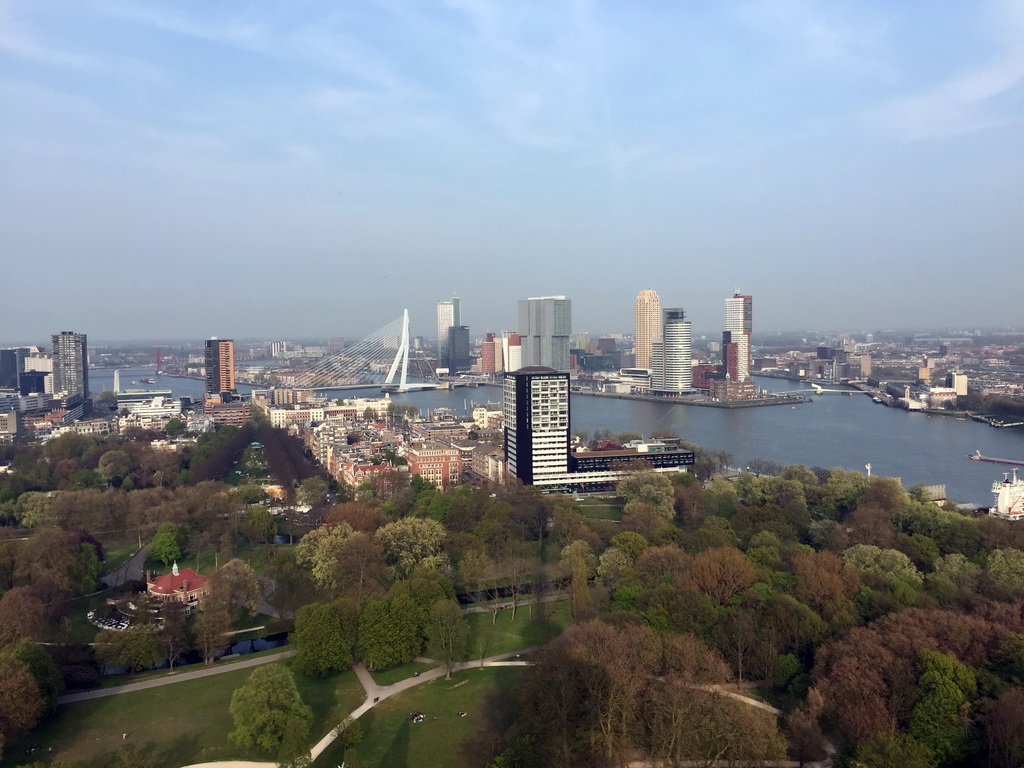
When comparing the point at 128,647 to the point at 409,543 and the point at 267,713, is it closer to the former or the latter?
the point at 267,713

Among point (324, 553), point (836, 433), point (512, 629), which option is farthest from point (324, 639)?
point (836, 433)

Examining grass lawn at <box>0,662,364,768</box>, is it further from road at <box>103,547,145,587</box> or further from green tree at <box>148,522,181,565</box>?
green tree at <box>148,522,181,565</box>

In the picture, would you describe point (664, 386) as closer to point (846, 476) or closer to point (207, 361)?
point (207, 361)

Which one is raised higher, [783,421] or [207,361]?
[207,361]

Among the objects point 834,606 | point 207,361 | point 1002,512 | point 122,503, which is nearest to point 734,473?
point 1002,512

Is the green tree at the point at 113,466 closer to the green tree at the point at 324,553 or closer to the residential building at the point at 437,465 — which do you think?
the residential building at the point at 437,465

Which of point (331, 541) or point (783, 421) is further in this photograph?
point (783, 421)

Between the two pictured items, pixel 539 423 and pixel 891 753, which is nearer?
pixel 891 753
